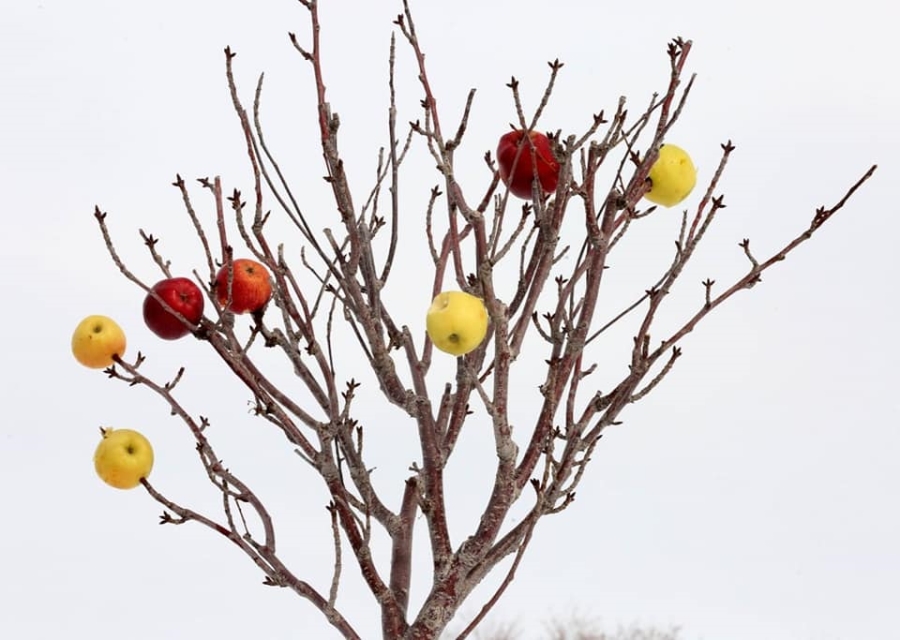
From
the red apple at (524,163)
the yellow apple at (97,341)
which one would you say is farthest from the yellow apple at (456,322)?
the yellow apple at (97,341)

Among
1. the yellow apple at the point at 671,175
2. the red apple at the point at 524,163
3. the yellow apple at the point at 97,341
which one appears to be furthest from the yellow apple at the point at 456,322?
the yellow apple at the point at 97,341

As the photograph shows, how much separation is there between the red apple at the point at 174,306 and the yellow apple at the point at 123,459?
0.15 m

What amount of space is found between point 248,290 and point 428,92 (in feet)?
1.16

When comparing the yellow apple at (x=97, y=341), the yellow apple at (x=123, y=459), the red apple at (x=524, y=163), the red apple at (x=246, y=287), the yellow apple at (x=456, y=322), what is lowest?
the yellow apple at (x=123, y=459)

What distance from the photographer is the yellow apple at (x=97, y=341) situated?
4.81ft

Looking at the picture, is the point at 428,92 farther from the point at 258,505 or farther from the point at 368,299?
the point at 258,505

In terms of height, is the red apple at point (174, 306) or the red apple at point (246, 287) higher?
the red apple at point (246, 287)

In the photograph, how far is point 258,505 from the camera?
150 centimetres

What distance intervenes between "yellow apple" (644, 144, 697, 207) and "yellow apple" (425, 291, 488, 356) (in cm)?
33

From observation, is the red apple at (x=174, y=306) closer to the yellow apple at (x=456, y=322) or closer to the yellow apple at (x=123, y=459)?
the yellow apple at (x=123, y=459)

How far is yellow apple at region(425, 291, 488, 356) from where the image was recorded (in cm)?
131

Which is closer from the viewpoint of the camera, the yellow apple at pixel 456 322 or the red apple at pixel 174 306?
the yellow apple at pixel 456 322

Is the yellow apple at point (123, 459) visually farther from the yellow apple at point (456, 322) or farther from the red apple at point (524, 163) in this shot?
the red apple at point (524, 163)

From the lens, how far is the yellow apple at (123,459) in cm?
149
